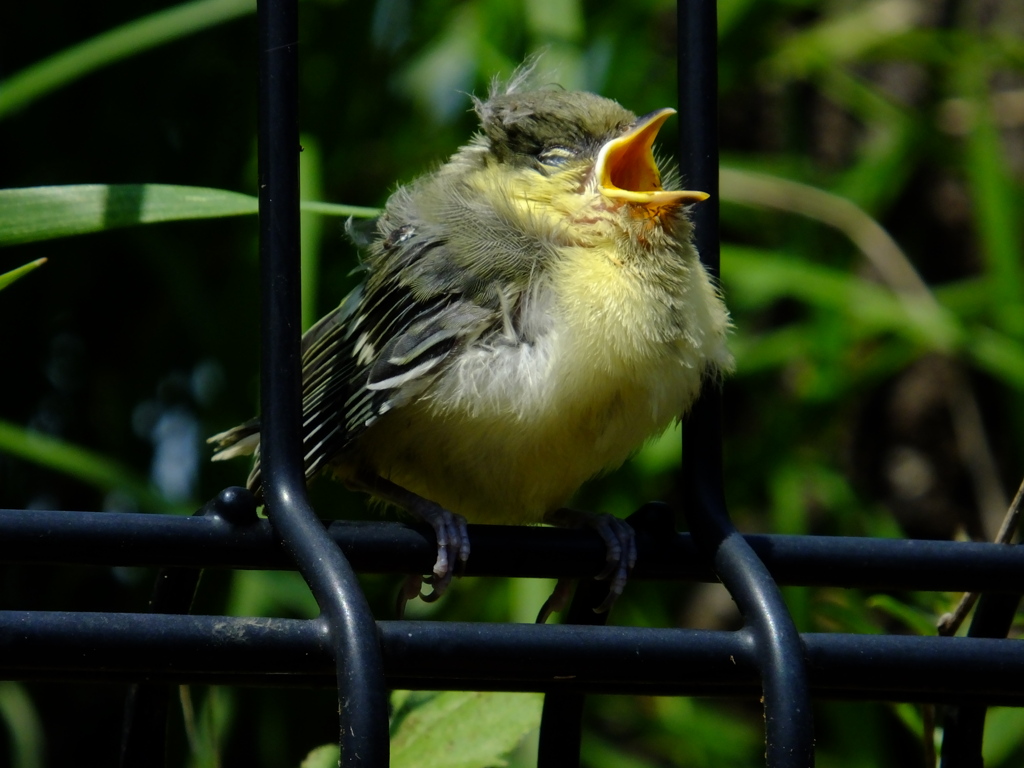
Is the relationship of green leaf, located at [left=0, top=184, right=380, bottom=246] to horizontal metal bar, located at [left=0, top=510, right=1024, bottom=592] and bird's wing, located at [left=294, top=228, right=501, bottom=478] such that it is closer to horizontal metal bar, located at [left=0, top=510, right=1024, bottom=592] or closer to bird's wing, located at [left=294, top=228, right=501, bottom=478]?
bird's wing, located at [left=294, top=228, right=501, bottom=478]

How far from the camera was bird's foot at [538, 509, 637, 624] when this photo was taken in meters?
0.76

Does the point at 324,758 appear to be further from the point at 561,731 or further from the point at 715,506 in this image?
the point at 715,506

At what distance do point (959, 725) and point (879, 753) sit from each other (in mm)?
1351

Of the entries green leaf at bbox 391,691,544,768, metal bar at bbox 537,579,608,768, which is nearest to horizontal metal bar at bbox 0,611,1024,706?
metal bar at bbox 537,579,608,768

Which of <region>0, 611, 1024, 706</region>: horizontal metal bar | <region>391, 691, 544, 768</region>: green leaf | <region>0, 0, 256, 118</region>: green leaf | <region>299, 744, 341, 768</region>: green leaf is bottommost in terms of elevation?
<region>299, 744, 341, 768</region>: green leaf

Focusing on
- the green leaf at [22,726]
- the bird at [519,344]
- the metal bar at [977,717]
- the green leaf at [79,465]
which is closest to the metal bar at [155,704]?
the bird at [519,344]

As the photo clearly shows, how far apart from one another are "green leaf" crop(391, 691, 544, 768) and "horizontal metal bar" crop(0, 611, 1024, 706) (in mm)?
269

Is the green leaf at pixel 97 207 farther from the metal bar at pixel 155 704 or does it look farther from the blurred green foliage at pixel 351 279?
the blurred green foliage at pixel 351 279

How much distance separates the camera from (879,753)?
208 cm

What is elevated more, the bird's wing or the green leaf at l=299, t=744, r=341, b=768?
the bird's wing

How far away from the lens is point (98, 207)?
35.6 inches

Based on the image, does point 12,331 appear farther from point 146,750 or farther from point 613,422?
point 146,750

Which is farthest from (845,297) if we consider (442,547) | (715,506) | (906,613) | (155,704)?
(155,704)

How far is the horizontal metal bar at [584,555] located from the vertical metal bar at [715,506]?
2cm
